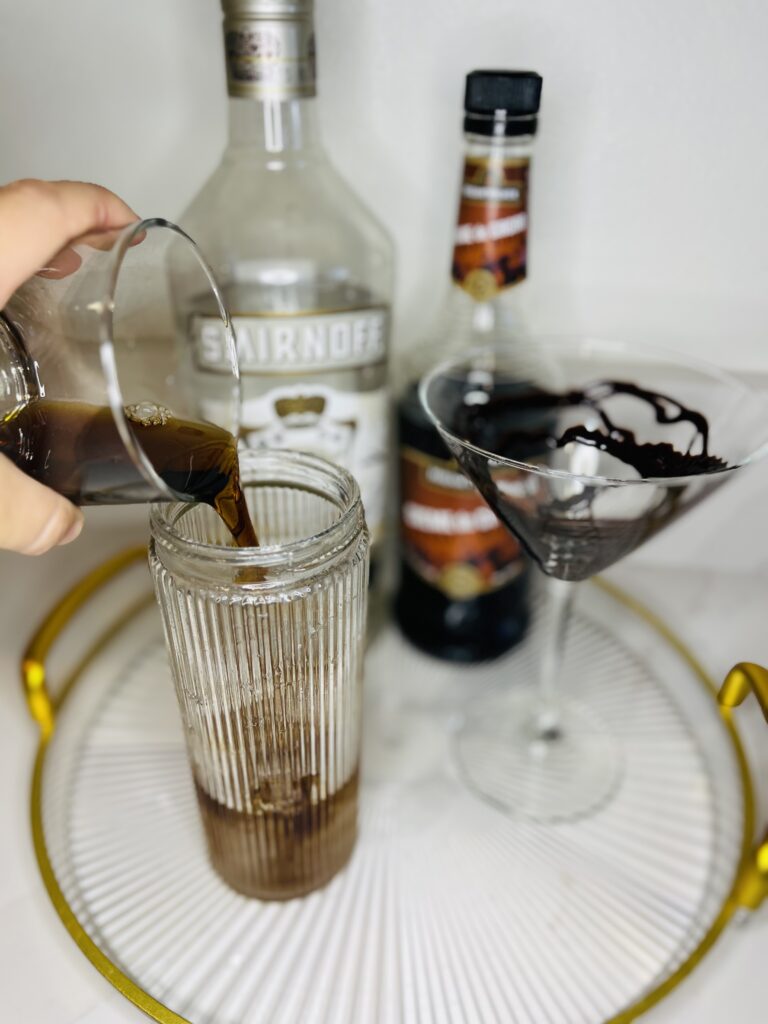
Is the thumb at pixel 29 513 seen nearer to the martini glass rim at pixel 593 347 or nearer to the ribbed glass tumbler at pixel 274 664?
the ribbed glass tumbler at pixel 274 664

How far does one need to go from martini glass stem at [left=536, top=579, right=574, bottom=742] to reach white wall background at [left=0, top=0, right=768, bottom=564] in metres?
0.21

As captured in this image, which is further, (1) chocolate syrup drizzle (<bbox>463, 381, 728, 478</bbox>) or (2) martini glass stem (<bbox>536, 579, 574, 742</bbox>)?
(2) martini glass stem (<bbox>536, 579, 574, 742</bbox>)

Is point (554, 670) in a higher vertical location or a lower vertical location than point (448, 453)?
lower

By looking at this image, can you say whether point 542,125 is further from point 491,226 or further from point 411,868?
point 411,868

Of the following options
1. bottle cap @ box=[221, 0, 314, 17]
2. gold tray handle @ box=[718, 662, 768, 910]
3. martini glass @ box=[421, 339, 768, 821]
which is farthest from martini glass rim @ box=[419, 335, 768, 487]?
A: bottle cap @ box=[221, 0, 314, 17]

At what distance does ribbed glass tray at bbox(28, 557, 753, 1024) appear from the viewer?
0.41 m

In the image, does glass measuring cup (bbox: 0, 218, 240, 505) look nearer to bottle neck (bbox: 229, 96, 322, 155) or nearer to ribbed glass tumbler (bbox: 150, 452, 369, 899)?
ribbed glass tumbler (bbox: 150, 452, 369, 899)

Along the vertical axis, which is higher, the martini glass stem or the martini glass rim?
the martini glass rim


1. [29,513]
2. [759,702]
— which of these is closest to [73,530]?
[29,513]

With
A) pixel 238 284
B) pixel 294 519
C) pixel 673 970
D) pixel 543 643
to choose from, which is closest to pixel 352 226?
pixel 238 284

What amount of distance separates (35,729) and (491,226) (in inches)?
17.0

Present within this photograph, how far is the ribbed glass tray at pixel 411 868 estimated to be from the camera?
412 millimetres

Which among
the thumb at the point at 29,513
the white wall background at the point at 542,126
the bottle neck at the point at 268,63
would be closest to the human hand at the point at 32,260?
the thumb at the point at 29,513

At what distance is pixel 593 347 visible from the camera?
1.93 ft
